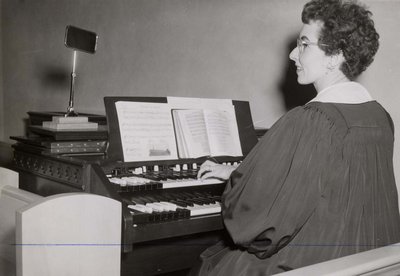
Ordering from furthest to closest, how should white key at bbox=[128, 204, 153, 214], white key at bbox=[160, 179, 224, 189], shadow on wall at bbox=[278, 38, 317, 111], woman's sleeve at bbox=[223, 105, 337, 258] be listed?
shadow on wall at bbox=[278, 38, 317, 111] < white key at bbox=[160, 179, 224, 189] < white key at bbox=[128, 204, 153, 214] < woman's sleeve at bbox=[223, 105, 337, 258]

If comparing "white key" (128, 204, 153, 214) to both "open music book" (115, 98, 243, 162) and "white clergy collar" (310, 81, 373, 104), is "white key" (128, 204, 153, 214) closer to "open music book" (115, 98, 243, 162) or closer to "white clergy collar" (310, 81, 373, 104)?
"open music book" (115, 98, 243, 162)

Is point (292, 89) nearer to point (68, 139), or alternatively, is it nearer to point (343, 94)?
point (343, 94)

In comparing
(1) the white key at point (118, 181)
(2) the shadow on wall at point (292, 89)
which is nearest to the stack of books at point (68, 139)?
(1) the white key at point (118, 181)

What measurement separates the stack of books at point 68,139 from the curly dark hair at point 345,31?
1.38 meters

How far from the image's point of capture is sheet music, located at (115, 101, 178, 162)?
2676 millimetres

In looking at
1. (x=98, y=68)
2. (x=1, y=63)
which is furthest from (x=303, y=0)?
(x=1, y=63)

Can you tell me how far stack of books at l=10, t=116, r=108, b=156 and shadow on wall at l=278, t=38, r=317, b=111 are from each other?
1.61 metres

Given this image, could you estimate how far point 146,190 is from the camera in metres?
2.52

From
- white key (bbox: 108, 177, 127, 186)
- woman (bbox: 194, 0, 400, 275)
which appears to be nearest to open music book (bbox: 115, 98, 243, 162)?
white key (bbox: 108, 177, 127, 186)

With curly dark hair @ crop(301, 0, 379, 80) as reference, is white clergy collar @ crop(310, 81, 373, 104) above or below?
below

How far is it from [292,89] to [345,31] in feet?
5.53

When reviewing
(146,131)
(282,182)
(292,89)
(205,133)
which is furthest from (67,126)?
(292,89)

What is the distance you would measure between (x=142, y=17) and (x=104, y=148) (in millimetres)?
2851

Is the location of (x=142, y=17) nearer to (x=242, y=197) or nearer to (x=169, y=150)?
(x=169, y=150)
